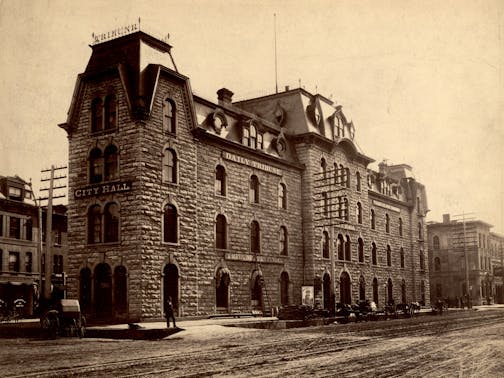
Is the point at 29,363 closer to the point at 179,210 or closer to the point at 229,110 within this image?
the point at 179,210

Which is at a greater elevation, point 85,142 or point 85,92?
point 85,92

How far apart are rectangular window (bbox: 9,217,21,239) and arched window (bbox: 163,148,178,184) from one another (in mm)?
24819

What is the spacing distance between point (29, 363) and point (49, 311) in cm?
1005

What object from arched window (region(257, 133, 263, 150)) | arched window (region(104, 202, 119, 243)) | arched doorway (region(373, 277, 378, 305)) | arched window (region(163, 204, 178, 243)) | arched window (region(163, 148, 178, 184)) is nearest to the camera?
arched window (region(104, 202, 119, 243))

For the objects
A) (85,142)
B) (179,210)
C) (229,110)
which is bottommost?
(179,210)

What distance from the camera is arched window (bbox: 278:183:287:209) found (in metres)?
40.2

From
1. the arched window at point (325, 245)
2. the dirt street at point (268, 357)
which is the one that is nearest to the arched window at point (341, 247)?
the arched window at point (325, 245)

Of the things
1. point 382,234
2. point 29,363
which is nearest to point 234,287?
point 29,363

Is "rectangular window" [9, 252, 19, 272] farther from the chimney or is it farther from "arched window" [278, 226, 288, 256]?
"arched window" [278, 226, 288, 256]

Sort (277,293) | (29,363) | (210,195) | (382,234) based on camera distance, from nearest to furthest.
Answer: (29,363) → (210,195) → (277,293) → (382,234)

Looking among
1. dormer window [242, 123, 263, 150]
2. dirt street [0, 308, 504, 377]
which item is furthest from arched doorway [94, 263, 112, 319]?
dormer window [242, 123, 263, 150]

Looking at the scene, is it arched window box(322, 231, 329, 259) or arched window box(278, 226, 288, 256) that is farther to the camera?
arched window box(322, 231, 329, 259)

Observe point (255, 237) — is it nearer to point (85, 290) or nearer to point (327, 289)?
point (327, 289)

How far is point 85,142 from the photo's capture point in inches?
1237
